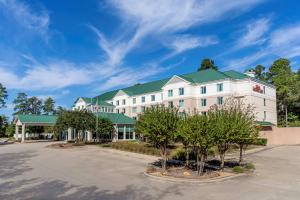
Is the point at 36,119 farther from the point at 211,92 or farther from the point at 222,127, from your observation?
the point at 222,127

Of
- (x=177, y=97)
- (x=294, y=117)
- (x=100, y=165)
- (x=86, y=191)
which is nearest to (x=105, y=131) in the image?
(x=177, y=97)

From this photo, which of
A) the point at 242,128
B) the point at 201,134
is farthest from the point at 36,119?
the point at 242,128

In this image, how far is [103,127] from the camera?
148ft

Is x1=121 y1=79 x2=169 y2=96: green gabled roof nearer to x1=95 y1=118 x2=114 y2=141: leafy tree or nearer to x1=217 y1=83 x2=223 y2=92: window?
x1=217 y1=83 x2=223 y2=92: window

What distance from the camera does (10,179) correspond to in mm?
16141

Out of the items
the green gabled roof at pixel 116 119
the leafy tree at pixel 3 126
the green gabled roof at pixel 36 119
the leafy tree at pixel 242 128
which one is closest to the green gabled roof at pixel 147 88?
the green gabled roof at pixel 116 119

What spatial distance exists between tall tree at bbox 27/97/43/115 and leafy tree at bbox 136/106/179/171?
9261cm

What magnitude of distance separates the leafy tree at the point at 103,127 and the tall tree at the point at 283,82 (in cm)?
3646

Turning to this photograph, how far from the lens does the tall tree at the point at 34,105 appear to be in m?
102

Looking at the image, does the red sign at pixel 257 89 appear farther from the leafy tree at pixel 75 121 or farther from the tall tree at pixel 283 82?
the leafy tree at pixel 75 121

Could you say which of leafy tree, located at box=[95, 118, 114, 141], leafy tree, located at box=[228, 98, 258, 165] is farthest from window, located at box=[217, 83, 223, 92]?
leafy tree, located at box=[228, 98, 258, 165]

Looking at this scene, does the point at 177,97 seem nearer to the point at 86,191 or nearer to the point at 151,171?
the point at 151,171

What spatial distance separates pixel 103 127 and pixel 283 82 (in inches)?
1577

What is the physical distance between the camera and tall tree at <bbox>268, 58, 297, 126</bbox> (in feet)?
187
